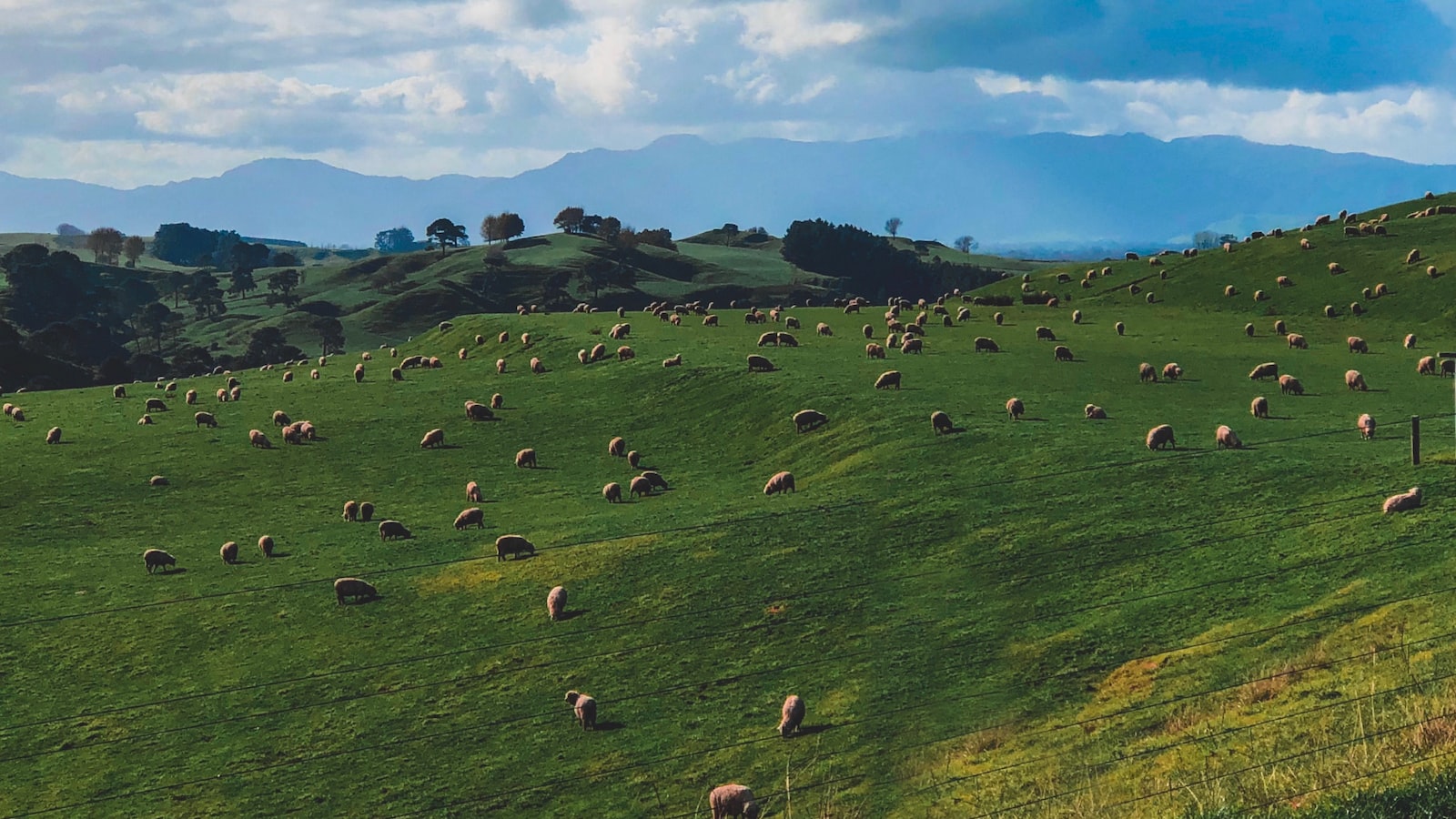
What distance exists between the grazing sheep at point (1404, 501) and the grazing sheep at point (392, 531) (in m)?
31.5

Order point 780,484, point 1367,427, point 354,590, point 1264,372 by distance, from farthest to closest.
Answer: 1. point 1264,372
2. point 780,484
3. point 1367,427
4. point 354,590

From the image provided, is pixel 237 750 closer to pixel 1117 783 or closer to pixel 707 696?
pixel 707 696

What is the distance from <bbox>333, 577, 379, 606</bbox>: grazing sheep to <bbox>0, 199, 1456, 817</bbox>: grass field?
1.81 ft

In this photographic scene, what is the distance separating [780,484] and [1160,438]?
1363cm

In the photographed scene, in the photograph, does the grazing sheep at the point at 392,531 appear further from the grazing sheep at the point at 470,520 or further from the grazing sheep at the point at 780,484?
the grazing sheep at the point at 780,484

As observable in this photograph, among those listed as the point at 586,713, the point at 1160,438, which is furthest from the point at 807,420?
the point at 586,713

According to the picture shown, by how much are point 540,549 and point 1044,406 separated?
79.2 feet

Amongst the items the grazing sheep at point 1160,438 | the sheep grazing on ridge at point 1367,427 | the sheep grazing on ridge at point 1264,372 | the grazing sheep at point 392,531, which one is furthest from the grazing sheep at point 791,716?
the sheep grazing on ridge at point 1264,372

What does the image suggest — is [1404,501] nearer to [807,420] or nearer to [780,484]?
[780,484]

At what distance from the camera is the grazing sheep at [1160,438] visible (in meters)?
47.0

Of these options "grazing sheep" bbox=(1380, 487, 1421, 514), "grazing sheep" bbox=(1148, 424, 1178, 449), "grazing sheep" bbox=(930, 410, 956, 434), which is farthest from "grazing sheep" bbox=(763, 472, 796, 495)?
"grazing sheep" bbox=(1380, 487, 1421, 514)

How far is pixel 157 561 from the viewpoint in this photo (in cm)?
4591

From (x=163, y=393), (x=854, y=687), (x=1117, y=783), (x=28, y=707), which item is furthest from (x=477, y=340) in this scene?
(x=1117, y=783)

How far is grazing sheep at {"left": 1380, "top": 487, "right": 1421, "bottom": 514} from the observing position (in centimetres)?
3497
